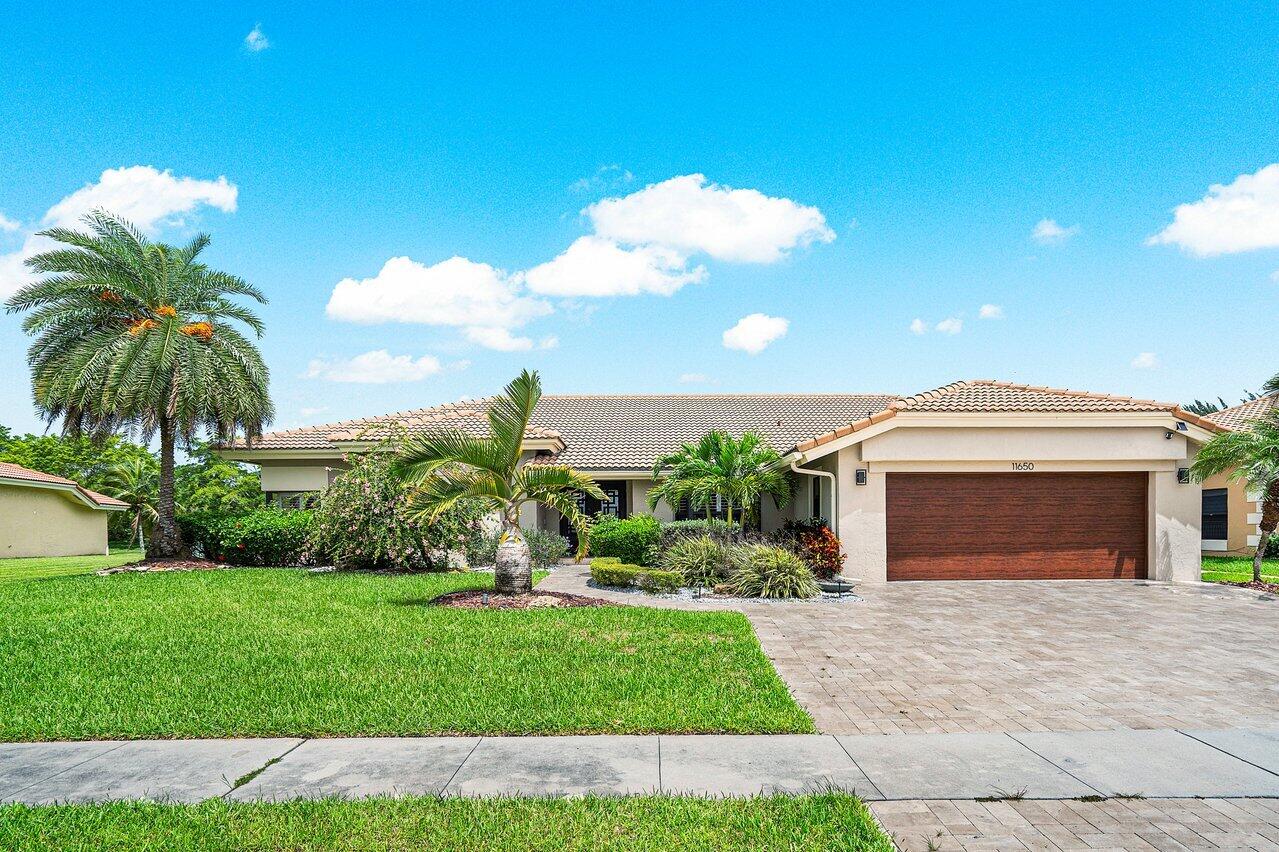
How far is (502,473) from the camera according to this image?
13.1 metres

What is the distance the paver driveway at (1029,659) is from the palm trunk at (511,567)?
3.91 metres

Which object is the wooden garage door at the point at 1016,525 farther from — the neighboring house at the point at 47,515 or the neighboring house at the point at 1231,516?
the neighboring house at the point at 47,515

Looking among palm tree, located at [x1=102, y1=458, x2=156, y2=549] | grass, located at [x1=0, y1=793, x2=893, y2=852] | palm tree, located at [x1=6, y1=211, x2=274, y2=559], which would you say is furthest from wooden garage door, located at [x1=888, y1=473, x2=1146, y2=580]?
palm tree, located at [x1=102, y1=458, x2=156, y2=549]

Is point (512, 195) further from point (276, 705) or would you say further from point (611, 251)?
point (276, 705)

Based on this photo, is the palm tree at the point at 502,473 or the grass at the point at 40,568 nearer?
the palm tree at the point at 502,473

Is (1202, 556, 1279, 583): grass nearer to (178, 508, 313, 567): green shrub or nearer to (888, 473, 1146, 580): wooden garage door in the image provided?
(888, 473, 1146, 580): wooden garage door

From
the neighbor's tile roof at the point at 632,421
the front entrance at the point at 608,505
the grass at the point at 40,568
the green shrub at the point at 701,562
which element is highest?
the neighbor's tile roof at the point at 632,421

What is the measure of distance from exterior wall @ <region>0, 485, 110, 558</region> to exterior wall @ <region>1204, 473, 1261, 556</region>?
131 ft

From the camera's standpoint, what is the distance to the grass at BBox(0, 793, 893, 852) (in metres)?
4.31

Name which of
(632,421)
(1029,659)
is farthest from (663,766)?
(632,421)

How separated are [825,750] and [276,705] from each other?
187 inches

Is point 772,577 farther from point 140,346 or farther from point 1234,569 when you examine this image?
point 140,346

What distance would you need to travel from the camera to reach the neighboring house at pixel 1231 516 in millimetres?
23469

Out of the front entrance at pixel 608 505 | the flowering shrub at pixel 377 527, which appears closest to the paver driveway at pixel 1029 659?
the flowering shrub at pixel 377 527
